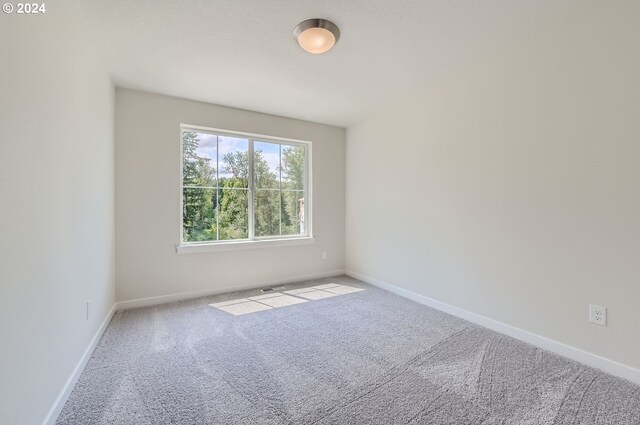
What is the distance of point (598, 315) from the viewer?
6.18ft

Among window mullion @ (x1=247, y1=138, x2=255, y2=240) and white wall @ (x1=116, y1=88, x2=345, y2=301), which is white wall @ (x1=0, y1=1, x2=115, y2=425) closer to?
white wall @ (x1=116, y1=88, x2=345, y2=301)

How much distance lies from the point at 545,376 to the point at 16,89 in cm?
315

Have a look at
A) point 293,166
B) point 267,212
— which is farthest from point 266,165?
point 267,212

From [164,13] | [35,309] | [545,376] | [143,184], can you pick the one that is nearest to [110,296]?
[143,184]

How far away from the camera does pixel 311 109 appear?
362cm

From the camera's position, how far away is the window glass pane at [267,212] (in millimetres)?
3801

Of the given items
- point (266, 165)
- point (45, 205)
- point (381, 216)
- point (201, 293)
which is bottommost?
point (201, 293)

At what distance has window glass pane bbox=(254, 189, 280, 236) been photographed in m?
3.80

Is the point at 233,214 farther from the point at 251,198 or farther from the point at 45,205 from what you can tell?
the point at 45,205

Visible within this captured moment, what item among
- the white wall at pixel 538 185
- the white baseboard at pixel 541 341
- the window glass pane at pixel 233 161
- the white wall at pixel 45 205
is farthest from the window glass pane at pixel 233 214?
the white baseboard at pixel 541 341

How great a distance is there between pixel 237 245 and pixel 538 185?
3.14 meters

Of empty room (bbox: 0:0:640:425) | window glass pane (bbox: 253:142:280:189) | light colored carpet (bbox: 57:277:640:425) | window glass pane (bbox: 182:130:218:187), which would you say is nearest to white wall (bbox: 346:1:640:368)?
empty room (bbox: 0:0:640:425)

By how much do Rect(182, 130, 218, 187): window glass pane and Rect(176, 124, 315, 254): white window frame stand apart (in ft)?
0.17

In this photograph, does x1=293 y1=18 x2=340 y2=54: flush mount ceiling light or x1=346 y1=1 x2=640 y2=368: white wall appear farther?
x1=293 y1=18 x2=340 y2=54: flush mount ceiling light
